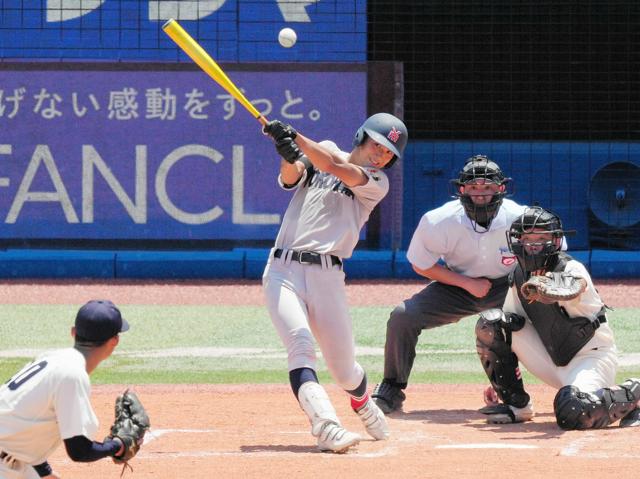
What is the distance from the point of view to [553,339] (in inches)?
279

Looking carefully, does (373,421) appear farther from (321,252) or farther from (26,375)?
(26,375)

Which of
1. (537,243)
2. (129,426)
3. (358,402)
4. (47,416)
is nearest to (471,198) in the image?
(537,243)

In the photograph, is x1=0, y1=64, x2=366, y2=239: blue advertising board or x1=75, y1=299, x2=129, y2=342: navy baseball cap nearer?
x1=75, y1=299, x2=129, y2=342: navy baseball cap

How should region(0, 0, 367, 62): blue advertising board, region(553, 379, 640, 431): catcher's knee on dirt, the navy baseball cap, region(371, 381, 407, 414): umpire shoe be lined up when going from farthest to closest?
region(0, 0, 367, 62): blue advertising board → region(371, 381, 407, 414): umpire shoe → region(553, 379, 640, 431): catcher's knee on dirt → the navy baseball cap

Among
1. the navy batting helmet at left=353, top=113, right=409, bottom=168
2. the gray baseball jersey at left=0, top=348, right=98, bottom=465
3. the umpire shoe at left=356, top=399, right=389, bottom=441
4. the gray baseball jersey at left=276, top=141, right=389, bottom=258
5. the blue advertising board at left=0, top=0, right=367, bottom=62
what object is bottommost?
the umpire shoe at left=356, top=399, right=389, bottom=441

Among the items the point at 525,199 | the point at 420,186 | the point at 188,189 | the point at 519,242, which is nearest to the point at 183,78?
the point at 188,189

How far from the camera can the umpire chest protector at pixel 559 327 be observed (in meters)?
6.99

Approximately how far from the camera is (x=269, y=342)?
1081cm

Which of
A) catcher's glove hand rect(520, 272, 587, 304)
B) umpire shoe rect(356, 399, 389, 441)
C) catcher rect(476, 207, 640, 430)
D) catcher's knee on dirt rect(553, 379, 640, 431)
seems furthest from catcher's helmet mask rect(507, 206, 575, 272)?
umpire shoe rect(356, 399, 389, 441)

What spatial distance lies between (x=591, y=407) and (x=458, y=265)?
4.83 feet

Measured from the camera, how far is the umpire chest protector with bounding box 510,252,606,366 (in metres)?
6.99

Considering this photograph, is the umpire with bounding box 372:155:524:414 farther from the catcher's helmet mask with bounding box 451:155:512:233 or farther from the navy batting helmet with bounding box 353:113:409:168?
the navy batting helmet with bounding box 353:113:409:168

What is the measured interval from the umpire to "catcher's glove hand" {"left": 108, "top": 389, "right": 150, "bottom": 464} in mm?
3112

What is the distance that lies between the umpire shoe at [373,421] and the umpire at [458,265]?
1.03 meters
